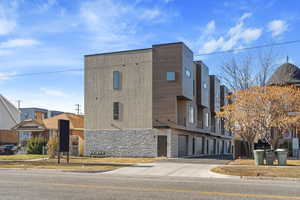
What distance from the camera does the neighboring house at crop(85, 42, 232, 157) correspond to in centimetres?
3216

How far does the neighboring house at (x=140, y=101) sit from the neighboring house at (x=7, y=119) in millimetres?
21394

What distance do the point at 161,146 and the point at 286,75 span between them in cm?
1493

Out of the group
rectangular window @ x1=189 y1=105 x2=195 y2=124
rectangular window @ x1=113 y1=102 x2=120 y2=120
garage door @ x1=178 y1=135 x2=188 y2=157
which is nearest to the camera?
rectangular window @ x1=113 y1=102 x2=120 y2=120

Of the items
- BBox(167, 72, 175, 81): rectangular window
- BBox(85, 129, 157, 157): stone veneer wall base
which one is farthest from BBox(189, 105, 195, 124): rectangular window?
BBox(85, 129, 157, 157): stone veneer wall base

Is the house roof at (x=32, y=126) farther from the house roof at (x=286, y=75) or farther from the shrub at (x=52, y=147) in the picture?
the house roof at (x=286, y=75)

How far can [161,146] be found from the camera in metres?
32.3

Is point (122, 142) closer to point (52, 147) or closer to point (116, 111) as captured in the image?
point (116, 111)

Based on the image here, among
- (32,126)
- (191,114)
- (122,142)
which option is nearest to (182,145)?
(191,114)

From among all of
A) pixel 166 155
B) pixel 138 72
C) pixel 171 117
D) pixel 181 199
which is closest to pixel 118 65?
pixel 138 72

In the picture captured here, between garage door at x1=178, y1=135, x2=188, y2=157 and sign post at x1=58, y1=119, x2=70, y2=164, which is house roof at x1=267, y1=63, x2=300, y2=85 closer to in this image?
garage door at x1=178, y1=135, x2=188, y2=157

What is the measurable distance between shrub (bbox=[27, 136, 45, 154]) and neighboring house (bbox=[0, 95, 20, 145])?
16028mm

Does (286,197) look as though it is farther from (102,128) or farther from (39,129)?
(39,129)

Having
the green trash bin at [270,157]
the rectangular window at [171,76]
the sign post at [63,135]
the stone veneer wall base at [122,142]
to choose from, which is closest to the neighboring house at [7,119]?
the stone veneer wall base at [122,142]

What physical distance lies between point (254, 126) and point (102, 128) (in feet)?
49.0
